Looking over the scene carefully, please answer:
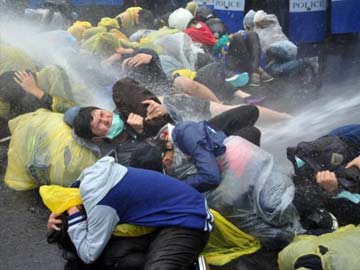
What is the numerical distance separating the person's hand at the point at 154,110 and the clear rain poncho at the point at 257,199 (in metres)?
0.82

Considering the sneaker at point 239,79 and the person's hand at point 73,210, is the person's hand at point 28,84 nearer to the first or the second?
the person's hand at point 73,210

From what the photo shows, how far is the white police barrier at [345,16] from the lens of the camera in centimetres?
746

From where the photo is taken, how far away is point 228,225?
135 inches

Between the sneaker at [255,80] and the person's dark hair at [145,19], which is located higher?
the person's dark hair at [145,19]

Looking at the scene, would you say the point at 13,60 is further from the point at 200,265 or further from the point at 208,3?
the point at 208,3

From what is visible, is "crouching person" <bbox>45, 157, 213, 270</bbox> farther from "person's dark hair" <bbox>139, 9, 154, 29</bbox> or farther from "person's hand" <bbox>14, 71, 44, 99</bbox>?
"person's dark hair" <bbox>139, 9, 154, 29</bbox>

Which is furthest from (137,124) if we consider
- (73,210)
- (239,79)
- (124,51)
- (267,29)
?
(267,29)

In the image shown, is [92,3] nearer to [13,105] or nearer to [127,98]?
[13,105]

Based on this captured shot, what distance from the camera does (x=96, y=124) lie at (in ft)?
13.2

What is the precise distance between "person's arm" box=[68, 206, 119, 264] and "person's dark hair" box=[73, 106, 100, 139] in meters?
1.11

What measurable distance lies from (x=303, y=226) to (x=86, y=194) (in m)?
1.43

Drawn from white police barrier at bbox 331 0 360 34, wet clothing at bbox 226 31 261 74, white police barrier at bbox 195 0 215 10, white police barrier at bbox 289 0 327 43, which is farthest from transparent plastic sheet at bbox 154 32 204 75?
white police barrier at bbox 195 0 215 10

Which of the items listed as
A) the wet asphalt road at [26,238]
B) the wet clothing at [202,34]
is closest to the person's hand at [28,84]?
the wet asphalt road at [26,238]

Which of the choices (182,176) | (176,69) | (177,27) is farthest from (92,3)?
(182,176)
